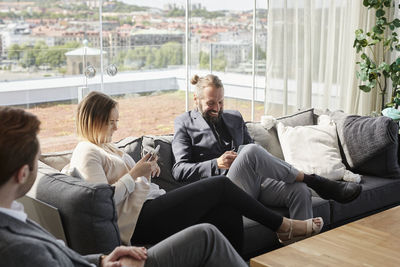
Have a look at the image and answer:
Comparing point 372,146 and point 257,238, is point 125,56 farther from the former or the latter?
point 257,238

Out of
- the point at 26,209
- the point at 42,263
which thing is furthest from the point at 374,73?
the point at 42,263

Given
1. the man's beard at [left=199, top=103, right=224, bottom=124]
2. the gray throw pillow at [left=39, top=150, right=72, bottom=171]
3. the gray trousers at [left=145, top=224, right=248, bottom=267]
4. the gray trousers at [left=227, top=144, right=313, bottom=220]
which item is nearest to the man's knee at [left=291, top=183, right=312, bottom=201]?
the gray trousers at [left=227, top=144, right=313, bottom=220]

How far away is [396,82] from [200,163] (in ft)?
7.95

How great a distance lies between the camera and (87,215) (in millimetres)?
2248

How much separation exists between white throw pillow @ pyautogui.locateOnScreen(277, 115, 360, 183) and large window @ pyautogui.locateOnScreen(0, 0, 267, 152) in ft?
3.99

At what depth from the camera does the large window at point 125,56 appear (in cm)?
401

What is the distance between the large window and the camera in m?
4.01

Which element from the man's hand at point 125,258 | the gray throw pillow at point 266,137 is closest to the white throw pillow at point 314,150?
the gray throw pillow at point 266,137

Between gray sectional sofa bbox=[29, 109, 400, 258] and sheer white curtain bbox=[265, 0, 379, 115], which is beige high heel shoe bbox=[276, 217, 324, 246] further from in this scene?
sheer white curtain bbox=[265, 0, 379, 115]

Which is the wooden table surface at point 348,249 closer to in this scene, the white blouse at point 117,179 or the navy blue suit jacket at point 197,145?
the white blouse at point 117,179

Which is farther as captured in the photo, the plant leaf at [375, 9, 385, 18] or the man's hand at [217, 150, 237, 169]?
the plant leaf at [375, 9, 385, 18]

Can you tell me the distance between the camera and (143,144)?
3.29 m

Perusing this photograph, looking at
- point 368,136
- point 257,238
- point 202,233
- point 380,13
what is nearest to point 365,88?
point 380,13

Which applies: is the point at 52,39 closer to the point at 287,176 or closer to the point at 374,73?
the point at 287,176
